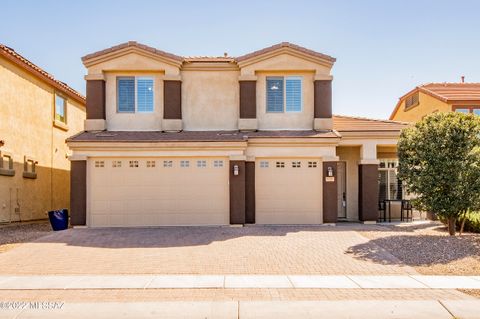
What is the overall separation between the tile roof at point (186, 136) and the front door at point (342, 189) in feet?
8.16

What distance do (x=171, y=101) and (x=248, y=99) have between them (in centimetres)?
316

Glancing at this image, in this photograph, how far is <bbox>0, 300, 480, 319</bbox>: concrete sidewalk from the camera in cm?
719

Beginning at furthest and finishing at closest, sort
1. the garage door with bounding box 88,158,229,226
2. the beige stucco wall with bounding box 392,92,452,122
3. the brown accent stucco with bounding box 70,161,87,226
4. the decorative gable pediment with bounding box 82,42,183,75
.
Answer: the beige stucco wall with bounding box 392,92,452,122
the decorative gable pediment with bounding box 82,42,183,75
the garage door with bounding box 88,158,229,226
the brown accent stucco with bounding box 70,161,87,226

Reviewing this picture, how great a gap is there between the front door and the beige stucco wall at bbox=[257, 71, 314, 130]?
2698mm

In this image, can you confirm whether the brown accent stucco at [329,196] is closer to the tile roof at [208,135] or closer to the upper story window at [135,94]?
the tile roof at [208,135]

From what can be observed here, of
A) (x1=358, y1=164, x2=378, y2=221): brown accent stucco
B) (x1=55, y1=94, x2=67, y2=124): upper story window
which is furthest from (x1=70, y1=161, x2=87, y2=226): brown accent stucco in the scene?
(x1=358, y1=164, x2=378, y2=221): brown accent stucco

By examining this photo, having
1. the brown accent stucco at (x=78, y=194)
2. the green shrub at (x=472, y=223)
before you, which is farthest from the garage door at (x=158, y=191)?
the green shrub at (x=472, y=223)

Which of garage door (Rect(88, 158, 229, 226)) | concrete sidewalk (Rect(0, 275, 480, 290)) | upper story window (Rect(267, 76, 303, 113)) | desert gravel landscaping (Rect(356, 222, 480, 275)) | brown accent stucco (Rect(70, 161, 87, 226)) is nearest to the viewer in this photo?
concrete sidewalk (Rect(0, 275, 480, 290))

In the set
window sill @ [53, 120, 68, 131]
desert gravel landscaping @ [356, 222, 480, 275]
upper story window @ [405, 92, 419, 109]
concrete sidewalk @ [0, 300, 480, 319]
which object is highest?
upper story window @ [405, 92, 419, 109]

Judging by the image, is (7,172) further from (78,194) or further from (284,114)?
(284,114)

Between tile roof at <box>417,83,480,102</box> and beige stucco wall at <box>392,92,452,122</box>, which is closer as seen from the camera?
tile roof at <box>417,83,480,102</box>

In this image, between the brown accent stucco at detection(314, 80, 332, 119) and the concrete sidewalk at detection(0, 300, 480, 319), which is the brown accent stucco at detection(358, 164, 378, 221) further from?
the concrete sidewalk at detection(0, 300, 480, 319)

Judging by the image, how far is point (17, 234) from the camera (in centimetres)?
1588

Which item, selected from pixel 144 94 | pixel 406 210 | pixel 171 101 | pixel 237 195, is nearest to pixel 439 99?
pixel 406 210
